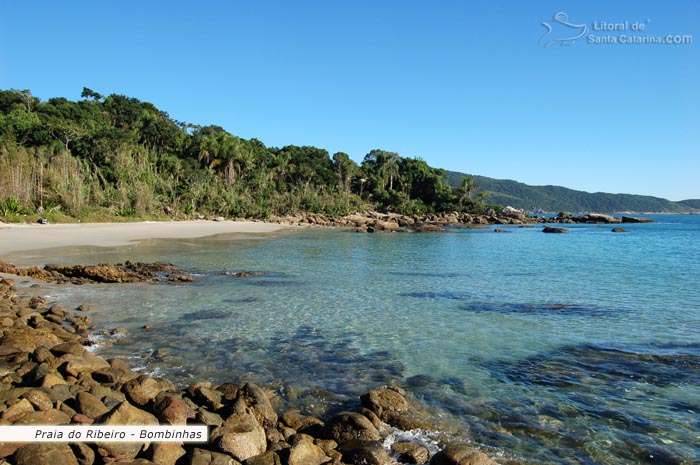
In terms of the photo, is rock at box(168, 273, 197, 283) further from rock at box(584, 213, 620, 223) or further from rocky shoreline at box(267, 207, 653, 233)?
rock at box(584, 213, 620, 223)

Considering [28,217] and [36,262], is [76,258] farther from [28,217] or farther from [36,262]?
[28,217]

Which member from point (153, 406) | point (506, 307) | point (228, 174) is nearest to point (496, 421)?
point (153, 406)

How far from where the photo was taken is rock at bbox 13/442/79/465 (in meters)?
3.75

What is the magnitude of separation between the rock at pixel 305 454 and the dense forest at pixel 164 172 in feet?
116

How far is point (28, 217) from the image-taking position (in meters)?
32.5

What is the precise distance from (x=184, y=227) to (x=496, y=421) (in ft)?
129

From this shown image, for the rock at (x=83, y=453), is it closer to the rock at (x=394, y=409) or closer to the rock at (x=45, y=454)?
the rock at (x=45, y=454)

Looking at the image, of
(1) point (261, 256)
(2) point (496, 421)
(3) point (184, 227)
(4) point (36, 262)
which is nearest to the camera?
(2) point (496, 421)

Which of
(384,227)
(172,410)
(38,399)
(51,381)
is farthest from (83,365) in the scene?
(384,227)

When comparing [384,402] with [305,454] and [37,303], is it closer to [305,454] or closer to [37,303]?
[305,454]

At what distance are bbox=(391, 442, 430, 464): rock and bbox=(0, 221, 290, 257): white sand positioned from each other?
2288 cm

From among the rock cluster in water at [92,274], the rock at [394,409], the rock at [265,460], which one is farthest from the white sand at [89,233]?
the rock at [265,460]

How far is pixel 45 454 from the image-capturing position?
382 cm

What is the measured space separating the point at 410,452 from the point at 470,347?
4478 millimetres
